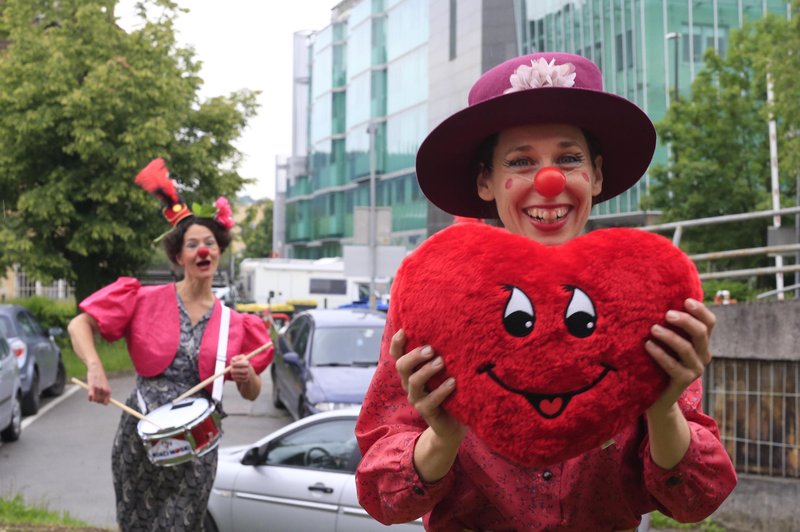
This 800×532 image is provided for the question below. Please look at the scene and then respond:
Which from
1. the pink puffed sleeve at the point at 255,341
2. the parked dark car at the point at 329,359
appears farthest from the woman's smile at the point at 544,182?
the parked dark car at the point at 329,359

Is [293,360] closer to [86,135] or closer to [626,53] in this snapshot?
[86,135]

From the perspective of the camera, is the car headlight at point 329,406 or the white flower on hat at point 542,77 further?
the car headlight at point 329,406

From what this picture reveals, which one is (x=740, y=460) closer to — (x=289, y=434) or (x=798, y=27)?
(x=289, y=434)

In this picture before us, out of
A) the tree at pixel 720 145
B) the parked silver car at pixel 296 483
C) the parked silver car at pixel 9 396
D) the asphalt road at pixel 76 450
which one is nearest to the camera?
the parked silver car at pixel 296 483

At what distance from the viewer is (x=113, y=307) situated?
475 centimetres

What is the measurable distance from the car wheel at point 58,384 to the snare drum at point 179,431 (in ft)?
42.6

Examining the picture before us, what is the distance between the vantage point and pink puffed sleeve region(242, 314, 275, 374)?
16.6ft

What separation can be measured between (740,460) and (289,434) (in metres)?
3.62

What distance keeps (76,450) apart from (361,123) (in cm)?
5110

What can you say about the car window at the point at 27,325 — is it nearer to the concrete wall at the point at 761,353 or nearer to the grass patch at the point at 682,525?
the grass patch at the point at 682,525

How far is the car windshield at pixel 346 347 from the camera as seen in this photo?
1245cm

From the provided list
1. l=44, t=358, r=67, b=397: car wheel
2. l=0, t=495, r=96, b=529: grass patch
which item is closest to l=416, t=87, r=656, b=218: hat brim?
l=0, t=495, r=96, b=529: grass patch

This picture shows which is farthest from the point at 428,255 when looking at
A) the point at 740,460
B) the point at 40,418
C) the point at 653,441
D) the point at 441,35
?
the point at 441,35

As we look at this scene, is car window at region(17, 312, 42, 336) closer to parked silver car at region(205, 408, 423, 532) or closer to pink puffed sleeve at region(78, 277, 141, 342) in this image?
parked silver car at region(205, 408, 423, 532)
